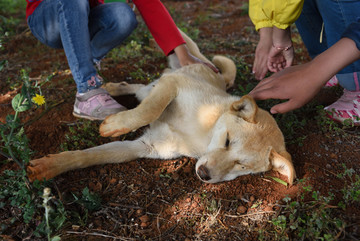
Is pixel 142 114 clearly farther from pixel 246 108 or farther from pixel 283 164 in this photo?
pixel 283 164

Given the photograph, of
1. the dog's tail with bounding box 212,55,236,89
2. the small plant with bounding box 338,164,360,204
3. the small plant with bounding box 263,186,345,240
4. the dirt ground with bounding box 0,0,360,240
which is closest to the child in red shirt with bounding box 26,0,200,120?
the dirt ground with bounding box 0,0,360,240

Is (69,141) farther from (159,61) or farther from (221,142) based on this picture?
(159,61)

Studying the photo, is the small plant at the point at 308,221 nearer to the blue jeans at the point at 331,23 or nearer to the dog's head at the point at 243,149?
the dog's head at the point at 243,149

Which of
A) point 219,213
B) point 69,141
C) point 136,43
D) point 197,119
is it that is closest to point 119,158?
point 69,141

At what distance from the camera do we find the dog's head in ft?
6.82

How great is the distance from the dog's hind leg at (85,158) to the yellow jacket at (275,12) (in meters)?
1.60

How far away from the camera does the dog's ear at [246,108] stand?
2084 millimetres

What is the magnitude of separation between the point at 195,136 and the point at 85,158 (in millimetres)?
912

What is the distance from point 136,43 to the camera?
4230 millimetres

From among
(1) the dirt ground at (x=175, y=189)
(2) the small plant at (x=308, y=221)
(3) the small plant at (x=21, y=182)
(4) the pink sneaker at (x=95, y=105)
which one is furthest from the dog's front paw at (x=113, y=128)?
(2) the small plant at (x=308, y=221)

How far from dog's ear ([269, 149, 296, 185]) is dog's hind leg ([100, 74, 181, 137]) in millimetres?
967

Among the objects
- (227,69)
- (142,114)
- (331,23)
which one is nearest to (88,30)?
(142,114)

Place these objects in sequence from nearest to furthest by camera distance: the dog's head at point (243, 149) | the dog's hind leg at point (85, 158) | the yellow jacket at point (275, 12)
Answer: the dog's hind leg at point (85, 158) → the dog's head at point (243, 149) → the yellow jacket at point (275, 12)

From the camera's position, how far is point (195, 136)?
2422 millimetres
